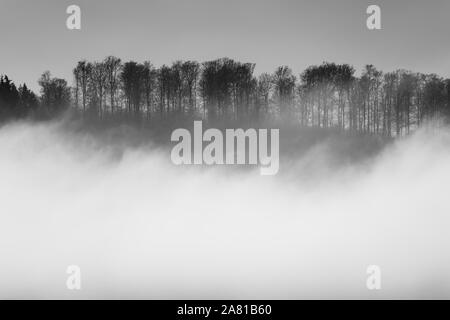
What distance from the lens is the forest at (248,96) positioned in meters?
Answer: 36.4

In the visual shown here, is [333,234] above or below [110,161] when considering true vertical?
below

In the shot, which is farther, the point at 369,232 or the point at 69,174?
the point at 69,174

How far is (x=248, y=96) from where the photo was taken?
1457 inches

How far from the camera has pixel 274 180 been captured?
127 ft

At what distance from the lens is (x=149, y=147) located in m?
37.0

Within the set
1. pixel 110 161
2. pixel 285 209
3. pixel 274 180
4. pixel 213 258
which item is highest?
pixel 110 161

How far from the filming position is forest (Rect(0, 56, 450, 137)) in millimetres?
36438
